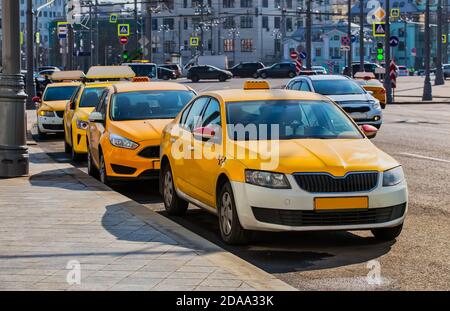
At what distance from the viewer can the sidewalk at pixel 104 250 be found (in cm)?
668

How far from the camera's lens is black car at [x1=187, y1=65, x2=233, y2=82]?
83438 mm

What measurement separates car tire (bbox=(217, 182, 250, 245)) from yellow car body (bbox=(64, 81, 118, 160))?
29.7 ft

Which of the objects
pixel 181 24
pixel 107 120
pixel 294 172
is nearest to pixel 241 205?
pixel 294 172

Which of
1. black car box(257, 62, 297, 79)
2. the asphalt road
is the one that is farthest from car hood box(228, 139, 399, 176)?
black car box(257, 62, 297, 79)

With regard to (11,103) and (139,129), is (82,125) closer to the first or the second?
(11,103)

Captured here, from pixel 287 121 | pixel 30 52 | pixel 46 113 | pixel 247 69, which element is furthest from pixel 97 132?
pixel 247 69

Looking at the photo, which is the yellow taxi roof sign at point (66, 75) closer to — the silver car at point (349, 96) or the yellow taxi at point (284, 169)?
the silver car at point (349, 96)

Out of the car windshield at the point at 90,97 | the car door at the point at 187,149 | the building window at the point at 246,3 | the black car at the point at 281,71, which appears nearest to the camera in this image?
the car door at the point at 187,149

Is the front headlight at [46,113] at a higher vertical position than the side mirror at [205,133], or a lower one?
lower

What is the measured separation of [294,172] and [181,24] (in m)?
136

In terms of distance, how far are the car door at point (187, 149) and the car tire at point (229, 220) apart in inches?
35.0

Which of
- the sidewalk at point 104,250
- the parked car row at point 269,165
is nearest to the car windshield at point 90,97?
the parked car row at point 269,165
